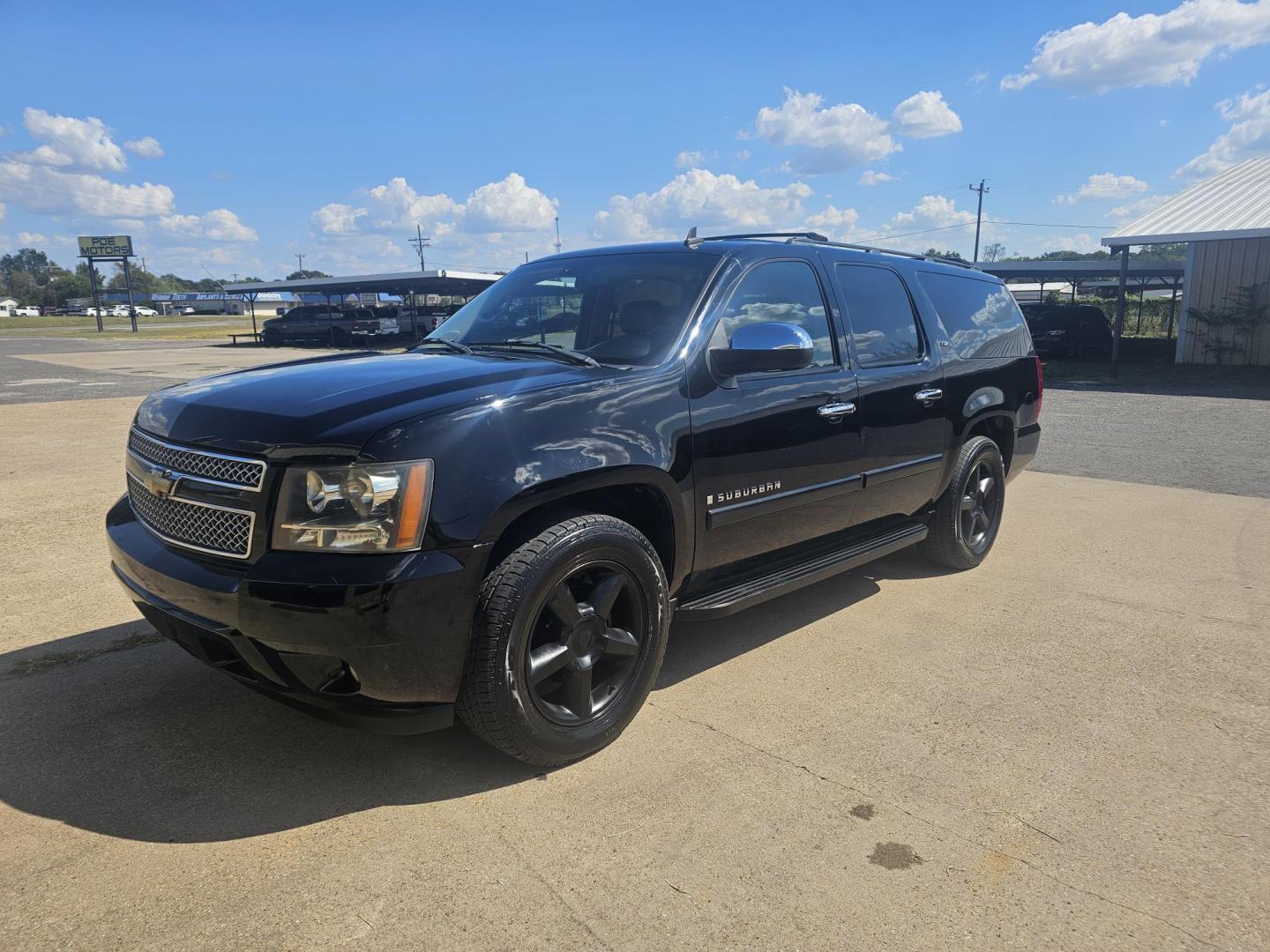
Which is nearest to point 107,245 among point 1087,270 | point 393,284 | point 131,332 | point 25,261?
point 131,332

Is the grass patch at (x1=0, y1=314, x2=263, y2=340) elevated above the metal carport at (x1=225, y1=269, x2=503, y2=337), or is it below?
below

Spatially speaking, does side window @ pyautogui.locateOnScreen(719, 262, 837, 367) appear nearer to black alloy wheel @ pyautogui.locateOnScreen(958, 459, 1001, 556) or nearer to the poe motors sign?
black alloy wheel @ pyautogui.locateOnScreen(958, 459, 1001, 556)

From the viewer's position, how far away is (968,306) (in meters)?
5.41

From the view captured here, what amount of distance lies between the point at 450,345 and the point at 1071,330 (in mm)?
24430

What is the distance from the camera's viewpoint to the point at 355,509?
2545mm

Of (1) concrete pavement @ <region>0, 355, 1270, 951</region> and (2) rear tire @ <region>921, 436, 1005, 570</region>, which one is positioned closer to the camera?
(1) concrete pavement @ <region>0, 355, 1270, 951</region>

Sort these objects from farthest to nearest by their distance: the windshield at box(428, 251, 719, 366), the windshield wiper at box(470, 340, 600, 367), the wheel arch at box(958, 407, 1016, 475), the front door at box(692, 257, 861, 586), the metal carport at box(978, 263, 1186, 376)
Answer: the metal carport at box(978, 263, 1186, 376) → the wheel arch at box(958, 407, 1016, 475) → the windshield at box(428, 251, 719, 366) → the front door at box(692, 257, 861, 586) → the windshield wiper at box(470, 340, 600, 367)

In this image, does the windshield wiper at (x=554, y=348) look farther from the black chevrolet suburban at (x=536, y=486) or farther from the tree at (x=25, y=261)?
the tree at (x=25, y=261)

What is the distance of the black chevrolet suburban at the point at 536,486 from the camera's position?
8.38 feet

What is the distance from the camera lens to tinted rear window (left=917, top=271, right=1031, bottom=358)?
5137 millimetres

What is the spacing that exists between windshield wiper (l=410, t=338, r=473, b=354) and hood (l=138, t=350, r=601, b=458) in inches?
10.8

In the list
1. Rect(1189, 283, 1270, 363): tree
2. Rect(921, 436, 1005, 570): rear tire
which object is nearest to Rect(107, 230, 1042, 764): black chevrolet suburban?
Rect(921, 436, 1005, 570): rear tire

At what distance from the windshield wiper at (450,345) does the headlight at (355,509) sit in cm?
134

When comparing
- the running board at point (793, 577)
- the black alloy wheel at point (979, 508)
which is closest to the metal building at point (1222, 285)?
the black alloy wheel at point (979, 508)
